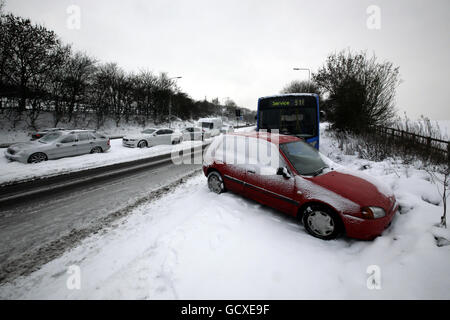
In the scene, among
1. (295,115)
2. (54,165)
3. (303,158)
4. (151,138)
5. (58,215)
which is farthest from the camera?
(151,138)

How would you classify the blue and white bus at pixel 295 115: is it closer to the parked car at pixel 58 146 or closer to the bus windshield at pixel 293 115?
the bus windshield at pixel 293 115

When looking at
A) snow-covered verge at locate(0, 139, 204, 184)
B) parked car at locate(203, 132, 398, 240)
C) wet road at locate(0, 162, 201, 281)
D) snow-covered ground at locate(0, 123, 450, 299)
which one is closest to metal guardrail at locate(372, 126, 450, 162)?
snow-covered ground at locate(0, 123, 450, 299)

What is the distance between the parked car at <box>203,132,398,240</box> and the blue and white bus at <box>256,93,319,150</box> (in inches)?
142

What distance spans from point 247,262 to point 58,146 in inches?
440

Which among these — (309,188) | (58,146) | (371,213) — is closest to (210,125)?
(58,146)

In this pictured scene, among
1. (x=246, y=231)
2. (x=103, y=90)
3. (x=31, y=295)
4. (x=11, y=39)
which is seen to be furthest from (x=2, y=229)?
(x=103, y=90)

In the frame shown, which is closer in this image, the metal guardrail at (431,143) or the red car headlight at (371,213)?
the red car headlight at (371,213)

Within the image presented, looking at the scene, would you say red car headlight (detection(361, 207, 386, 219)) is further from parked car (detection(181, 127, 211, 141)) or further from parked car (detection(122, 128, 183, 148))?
parked car (detection(181, 127, 211, 141))

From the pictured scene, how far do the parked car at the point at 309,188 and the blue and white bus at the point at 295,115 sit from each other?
3.61m

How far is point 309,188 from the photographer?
319 centimetres

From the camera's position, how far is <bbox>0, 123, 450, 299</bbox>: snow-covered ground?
2174 mm

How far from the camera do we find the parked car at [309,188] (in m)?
2.82

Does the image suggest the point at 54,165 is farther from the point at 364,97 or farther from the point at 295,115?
the point at 364,97

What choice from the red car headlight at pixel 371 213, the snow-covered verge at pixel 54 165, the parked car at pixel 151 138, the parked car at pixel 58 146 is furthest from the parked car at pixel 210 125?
the red car headlight at pixel 371 213
